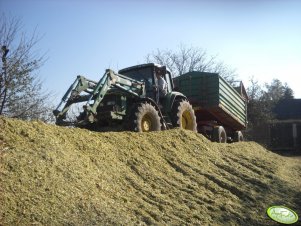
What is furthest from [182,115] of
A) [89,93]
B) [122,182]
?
[122,182]

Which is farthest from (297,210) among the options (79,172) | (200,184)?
(79,172)

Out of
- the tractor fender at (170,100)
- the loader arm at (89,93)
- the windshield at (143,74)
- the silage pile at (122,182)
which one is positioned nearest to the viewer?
the silage pile at (122,182)

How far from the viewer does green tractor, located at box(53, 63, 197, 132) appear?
9.16 m

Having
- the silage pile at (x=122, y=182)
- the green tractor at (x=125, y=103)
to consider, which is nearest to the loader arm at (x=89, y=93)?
the green tractor at (x=125, y=103)

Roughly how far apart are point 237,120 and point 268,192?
8.78 m

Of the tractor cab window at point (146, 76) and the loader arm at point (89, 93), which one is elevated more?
the tractor cab window at point (146, 76)

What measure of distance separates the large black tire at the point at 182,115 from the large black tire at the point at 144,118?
1437mm

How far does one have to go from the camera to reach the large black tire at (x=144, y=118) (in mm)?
9398

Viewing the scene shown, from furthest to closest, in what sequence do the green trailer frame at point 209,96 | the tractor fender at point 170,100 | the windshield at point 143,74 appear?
the green trailer frame at point 209,96
the windshield at point 143,74
the tractor fender at point 170,100

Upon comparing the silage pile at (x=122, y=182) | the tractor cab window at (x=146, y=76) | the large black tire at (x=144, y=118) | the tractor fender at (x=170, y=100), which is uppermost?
the tractor cab window at (x=146, y=76)

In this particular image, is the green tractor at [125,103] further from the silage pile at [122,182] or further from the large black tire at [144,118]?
the silage pile at [122,182]

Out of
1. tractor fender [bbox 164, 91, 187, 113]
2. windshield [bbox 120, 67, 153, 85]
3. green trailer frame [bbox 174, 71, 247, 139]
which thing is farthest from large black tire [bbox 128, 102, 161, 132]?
green trailer frame [bbox 174, 71, 247, 139]

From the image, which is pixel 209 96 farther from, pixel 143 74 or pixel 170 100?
pixel 143 74

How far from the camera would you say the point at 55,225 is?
4.41 m
